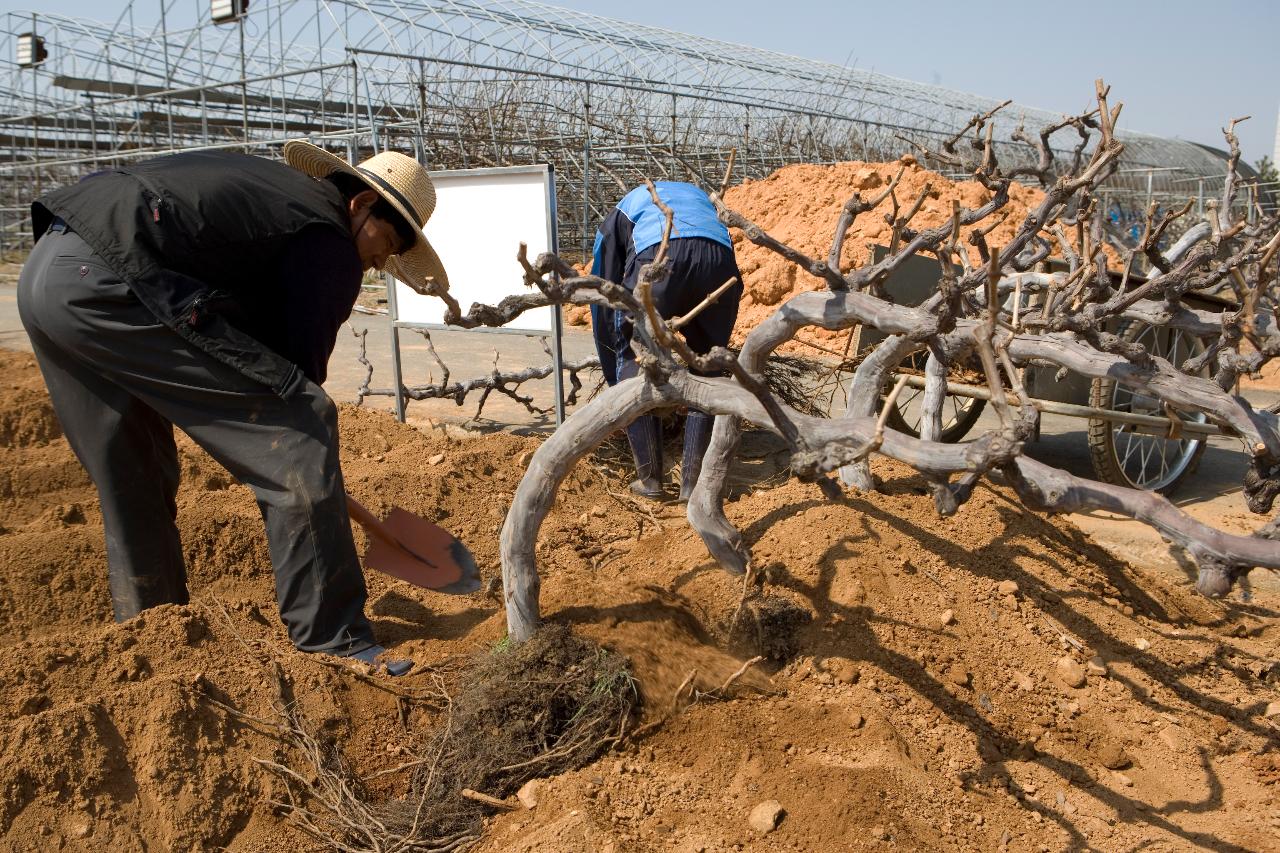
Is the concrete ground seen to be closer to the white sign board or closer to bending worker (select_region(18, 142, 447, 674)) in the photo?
the white sign board

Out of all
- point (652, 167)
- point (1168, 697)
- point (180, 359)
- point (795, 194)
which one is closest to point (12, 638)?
point (180, 359)

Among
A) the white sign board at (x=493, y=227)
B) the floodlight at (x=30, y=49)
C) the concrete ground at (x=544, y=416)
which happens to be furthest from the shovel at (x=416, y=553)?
the floodlight at (x=30, y=49)

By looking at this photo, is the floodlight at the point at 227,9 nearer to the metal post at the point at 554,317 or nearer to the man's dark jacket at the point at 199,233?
the metal post at the point at 554,317

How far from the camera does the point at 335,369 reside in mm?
7980

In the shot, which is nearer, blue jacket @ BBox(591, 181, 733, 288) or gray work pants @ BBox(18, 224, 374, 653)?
gray work pants @ BBox(18, 224, 374, 653)

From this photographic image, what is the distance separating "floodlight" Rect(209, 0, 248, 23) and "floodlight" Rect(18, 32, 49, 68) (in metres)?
5.68

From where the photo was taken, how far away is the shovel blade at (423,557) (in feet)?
10.7

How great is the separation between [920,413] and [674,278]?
179 cm

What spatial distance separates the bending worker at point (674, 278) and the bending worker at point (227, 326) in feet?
4.91

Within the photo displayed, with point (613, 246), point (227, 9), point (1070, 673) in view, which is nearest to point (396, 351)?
point (613, 246)

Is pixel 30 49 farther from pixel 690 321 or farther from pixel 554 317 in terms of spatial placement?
pixel 690 321

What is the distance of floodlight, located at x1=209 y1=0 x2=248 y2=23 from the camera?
42.3 ft

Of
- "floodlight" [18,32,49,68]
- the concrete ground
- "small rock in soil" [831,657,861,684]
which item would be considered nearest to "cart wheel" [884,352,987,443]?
the concrete ground

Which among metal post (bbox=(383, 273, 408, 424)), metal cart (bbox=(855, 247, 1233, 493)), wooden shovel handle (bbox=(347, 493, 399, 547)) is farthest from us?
metal post (bbox=(383, 273, 408, 424))
